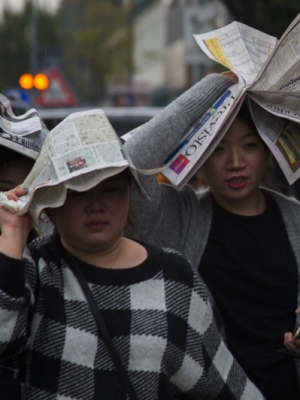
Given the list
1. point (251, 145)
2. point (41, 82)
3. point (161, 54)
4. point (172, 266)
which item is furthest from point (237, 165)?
point (161, 54)

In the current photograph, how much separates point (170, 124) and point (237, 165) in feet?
0.91

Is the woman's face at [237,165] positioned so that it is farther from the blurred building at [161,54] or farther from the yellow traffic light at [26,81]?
the blurred building at [161,54]

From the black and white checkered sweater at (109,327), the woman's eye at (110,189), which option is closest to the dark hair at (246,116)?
the black and white checkered sweater at (109,327)

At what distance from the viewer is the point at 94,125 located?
9.14 ft

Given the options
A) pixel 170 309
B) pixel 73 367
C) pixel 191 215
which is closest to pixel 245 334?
pixel 191 215

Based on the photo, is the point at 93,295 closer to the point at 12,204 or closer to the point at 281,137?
Answer: the point at 12,204

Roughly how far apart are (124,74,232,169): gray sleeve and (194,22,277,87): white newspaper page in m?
0.10

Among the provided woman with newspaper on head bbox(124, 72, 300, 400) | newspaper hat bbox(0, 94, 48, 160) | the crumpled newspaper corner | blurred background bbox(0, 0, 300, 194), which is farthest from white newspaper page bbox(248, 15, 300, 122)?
blurred background bbox(0, 0, 300, 194)

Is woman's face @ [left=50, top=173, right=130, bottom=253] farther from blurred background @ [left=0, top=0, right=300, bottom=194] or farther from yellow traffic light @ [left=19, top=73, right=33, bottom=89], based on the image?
yellow traffic light @ [left=19, top=73, right=33, bottom=89]

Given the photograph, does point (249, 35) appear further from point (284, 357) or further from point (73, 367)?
point (73, 367)

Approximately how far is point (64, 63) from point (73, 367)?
144ft

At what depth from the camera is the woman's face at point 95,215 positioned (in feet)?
9.02

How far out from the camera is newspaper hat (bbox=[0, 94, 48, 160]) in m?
3.15

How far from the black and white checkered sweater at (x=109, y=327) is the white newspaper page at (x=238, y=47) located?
102 cm
